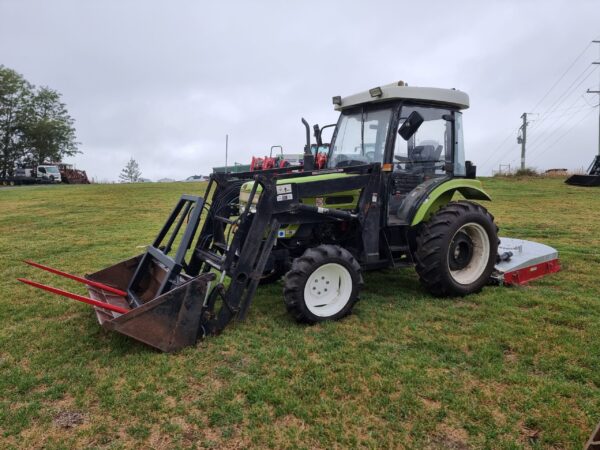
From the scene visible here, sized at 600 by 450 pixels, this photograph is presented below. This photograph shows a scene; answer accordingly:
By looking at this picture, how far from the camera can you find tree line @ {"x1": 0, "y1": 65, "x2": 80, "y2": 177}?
45.7 meters

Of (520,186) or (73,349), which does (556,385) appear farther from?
(520,186)

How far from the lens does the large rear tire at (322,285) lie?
4.32m

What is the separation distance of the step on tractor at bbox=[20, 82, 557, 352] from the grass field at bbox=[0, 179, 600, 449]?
0.91ft

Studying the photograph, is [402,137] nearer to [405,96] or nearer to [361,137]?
[405,96]

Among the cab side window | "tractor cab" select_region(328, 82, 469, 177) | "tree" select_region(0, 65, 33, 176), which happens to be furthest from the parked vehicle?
the cab side window

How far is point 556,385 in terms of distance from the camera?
332 centimetres

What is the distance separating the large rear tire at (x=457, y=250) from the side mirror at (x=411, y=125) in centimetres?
94

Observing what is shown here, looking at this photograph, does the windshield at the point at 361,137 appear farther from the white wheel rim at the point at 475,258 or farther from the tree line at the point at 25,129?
the tree line at the point at 25,129

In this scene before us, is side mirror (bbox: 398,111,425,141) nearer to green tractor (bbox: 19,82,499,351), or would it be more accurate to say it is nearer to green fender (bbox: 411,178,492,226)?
green tractor (bbox: 19,82,499,351)

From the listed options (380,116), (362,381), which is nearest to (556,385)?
(362,381)

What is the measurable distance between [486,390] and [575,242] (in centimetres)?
662

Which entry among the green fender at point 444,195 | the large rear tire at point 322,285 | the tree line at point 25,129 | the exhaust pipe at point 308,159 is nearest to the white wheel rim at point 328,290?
the large rear tire at point 322,285

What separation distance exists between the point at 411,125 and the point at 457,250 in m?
1.62

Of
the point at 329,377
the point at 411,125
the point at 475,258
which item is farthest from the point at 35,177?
the point at 329,377
